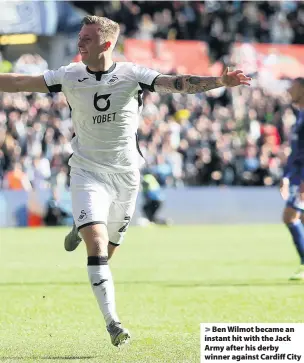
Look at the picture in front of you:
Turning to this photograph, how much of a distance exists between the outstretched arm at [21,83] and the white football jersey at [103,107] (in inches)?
2.4

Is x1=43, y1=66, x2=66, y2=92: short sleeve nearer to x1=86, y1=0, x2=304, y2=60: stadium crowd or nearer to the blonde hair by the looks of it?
the blonde hair

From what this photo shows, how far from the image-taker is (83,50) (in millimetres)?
8094

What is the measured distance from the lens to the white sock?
7594 mm

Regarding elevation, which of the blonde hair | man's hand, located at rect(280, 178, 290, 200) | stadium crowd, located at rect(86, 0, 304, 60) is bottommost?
stadium crowd, located at rect(86, 0, 304, 60)

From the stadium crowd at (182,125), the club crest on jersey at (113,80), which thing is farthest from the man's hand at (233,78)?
the stadium crowd at (182,125)

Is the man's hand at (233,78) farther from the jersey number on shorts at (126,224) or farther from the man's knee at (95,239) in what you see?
the jersey number on shorts at (126,224)

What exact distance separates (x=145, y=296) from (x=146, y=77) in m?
3.84

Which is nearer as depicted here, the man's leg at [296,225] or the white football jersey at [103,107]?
the white football jersey at [103,107]

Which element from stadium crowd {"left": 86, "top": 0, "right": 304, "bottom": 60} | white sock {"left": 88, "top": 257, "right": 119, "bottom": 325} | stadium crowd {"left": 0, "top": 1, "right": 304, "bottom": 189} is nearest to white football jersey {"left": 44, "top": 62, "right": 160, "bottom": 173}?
white sock {"left": 88, "top": 257, "right": 119, "bottom": 325}

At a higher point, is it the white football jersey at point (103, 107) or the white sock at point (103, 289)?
the white football jersey at point (103, 107)

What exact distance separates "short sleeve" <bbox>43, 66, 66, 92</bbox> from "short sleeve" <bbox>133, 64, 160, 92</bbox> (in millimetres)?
612

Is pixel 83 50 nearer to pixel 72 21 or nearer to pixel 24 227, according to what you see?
pixel 24 227

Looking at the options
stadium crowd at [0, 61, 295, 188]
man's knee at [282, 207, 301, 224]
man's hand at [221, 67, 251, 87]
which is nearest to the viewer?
man's hand at [221, 67, 251, 87]

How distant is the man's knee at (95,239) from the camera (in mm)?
7797
